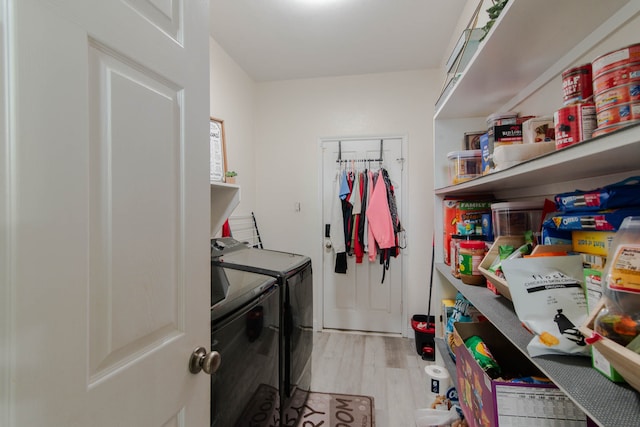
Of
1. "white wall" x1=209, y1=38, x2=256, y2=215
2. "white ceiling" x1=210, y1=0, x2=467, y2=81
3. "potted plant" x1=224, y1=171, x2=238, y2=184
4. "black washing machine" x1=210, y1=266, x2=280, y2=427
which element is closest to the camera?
"black washing machine" x1=210, y1=266, x2=280, y2=427

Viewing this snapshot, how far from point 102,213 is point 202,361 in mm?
456

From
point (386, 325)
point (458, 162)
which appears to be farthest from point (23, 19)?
point (386, 325)

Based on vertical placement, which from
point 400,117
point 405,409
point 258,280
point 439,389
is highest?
point 400,117

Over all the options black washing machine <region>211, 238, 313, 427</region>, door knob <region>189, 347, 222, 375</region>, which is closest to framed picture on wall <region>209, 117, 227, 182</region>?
black washing machine <region>211, 238, 313, 427</region>

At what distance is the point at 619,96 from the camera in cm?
55

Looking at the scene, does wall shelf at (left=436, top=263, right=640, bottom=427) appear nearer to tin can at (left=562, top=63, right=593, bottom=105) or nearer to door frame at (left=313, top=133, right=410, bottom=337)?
tin can at (left=562, top=63, right=593, bottom=105)

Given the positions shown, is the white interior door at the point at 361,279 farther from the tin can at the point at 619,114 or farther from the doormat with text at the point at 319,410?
the tin can at the point at 619,114

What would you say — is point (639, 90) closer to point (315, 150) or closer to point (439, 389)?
point (439, 389)

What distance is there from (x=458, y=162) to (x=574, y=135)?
0.82 meters

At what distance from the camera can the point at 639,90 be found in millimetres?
532

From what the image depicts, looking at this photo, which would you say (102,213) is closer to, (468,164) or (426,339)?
(468,164)

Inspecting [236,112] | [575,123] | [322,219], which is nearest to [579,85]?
[575,123]

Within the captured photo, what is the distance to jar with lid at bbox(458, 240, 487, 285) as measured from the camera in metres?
1.21

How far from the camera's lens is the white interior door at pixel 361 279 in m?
2.88
